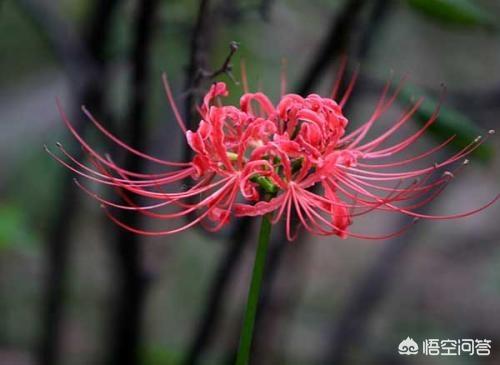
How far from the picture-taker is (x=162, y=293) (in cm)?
377

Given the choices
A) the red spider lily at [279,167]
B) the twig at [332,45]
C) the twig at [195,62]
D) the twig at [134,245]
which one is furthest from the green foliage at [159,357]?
the red spider lily at [279,167]

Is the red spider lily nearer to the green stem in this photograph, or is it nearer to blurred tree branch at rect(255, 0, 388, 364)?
the green stem

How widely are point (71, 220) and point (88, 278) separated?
5.09ft

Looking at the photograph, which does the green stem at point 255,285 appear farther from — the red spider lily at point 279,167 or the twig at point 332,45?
the twig at point 332,45

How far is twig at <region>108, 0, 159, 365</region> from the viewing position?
1.70 meters

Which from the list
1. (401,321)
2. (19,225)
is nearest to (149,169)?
(19,225)

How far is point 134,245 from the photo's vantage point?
204 centimetres

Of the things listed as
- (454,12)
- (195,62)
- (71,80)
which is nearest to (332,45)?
(454,12)

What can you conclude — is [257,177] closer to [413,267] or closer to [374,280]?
[374,280]

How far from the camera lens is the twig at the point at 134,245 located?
1.70 meters

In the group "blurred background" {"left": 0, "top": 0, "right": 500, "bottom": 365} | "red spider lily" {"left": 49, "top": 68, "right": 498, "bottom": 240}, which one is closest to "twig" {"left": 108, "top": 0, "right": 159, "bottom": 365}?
"blurred background" {"left": 0, "top": 0, "right": 500, "bottom": 365}

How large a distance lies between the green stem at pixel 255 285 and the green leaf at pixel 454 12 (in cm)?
83

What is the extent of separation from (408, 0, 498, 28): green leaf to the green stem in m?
0.83

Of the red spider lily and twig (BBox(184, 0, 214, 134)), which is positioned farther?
twig (BBox(184, 0, 214, 134))
